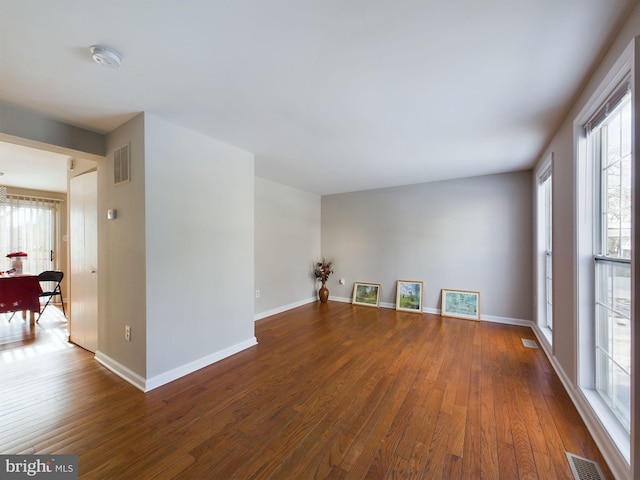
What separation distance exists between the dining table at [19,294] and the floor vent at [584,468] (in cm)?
606

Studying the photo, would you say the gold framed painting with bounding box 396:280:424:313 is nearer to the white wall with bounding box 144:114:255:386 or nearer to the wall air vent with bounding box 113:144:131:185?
the white wall with bounding box 144:114:255:386

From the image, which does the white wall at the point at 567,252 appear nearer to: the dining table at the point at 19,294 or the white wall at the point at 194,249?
the white wall at the point at 194,249

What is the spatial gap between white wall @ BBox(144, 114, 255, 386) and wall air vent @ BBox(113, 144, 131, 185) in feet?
1.02

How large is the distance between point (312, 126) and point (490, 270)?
371 cm

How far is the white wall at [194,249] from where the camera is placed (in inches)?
89.5

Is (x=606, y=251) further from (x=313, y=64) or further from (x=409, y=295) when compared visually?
(x=409, y=295)

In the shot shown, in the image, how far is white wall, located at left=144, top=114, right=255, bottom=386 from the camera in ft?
7.46

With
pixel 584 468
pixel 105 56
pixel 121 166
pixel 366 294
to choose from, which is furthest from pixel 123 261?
pixel 366 294

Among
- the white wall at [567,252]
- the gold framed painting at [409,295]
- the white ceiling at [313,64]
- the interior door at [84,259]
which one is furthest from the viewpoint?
the gold framed painting at [409,295]

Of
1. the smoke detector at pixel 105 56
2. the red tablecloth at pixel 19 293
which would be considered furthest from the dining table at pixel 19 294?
the smoke detector at pixel 105 56

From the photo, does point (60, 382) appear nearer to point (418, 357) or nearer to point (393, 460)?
point (393, 460)

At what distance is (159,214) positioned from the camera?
7.57ft

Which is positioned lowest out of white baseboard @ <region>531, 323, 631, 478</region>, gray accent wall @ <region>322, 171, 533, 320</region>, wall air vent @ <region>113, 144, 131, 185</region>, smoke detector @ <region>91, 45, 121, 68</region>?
white baseboard @ <region>531, 323, 631, 478</region>

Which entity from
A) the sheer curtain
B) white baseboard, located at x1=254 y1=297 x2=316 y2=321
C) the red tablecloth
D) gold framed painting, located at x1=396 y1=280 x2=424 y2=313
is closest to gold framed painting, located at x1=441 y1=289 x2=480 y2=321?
gold framed painting, located at x1=396 y1=280 x2=424 y2=313
